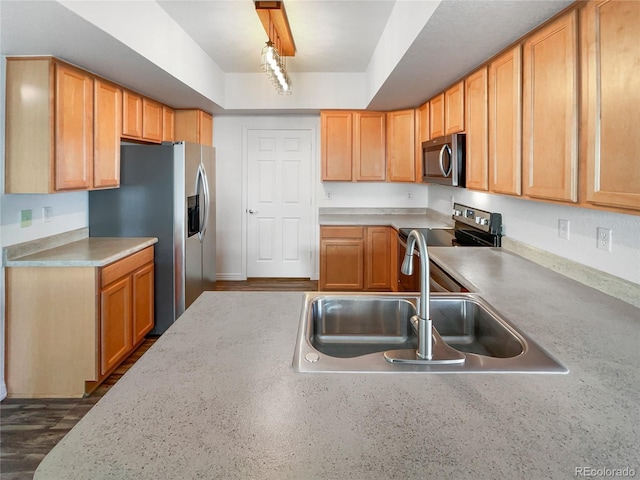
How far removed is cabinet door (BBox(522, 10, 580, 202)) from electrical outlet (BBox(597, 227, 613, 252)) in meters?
0.27

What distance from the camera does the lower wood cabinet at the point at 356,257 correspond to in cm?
473

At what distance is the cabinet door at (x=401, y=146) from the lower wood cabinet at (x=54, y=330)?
326 cm

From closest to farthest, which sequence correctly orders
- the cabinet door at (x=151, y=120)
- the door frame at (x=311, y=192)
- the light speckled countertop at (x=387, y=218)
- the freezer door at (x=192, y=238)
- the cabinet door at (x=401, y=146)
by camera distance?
the freezer door at (x=192, y=238)
the cabinet door at (x=151, y=120)
the light speckled countertop at (x=387, y=218)
the cabinet door at (x=401, y=146)
the door frame at (x=311, y=192)

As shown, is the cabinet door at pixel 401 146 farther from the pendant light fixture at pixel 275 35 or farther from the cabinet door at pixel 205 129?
the cabinet door at pixel 205 129

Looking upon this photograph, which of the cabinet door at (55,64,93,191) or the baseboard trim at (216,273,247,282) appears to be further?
the baseboard trim at (216,273,247,282)

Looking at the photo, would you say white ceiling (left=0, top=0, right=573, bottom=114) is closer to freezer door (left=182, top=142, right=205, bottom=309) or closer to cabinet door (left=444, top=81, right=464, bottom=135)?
cabinet door (left=444, top=81, right=464, bottom=135)

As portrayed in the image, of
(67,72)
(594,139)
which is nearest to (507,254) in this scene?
(594,139)

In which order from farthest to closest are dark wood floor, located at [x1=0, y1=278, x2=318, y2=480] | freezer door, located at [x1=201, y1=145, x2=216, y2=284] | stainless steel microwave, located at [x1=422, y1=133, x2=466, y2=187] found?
freezer door, located at [x1=201, y1=145, x2=216, y2=284]
stainless steel microwave, located at [x1=422, y1=133, x2=466, y2=187]
dark wood floor, located at [x1=0, y1=278, x2=318, y2=480]

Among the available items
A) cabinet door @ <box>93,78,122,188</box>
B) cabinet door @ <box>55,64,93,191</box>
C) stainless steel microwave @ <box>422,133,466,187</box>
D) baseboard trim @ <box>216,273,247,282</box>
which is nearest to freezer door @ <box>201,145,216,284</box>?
cabinet door @ <box>93,78,122,188</box>

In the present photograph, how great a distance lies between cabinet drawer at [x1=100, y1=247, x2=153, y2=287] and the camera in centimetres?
273

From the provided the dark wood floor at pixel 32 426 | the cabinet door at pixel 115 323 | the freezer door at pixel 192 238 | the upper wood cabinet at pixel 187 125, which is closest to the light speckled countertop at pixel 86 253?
the cabinet door at pixel 115 323

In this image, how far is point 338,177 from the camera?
5.02m

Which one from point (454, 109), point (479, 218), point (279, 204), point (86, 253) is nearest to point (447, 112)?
point (454, 109)

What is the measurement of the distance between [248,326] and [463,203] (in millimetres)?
Result: 3057
